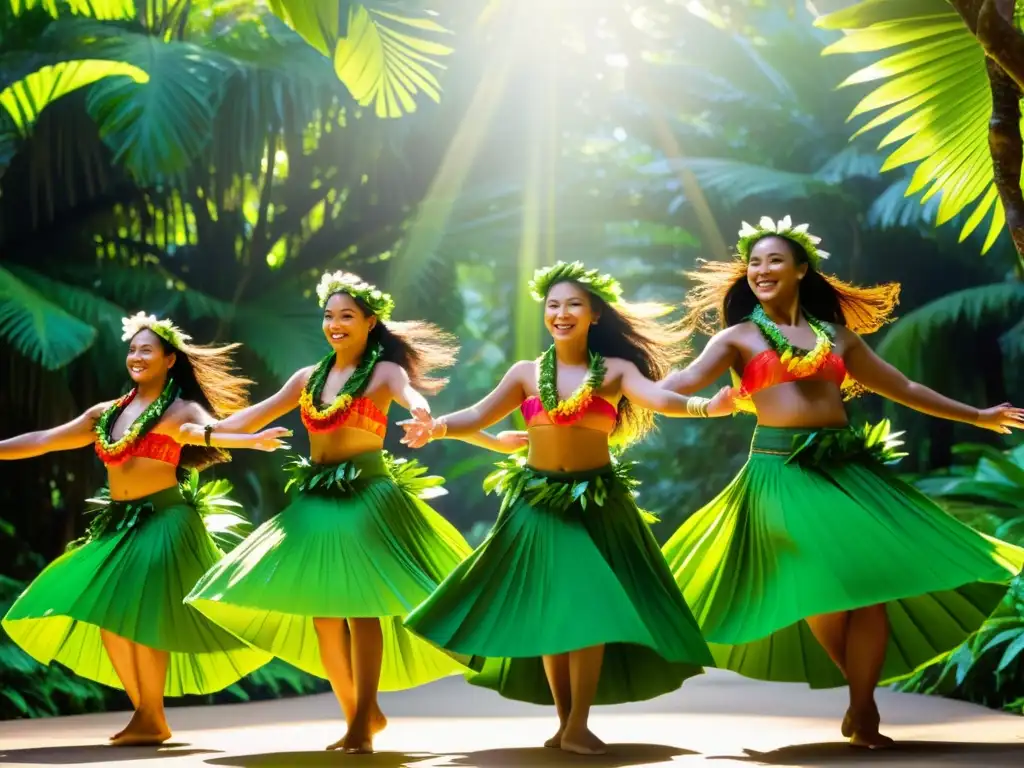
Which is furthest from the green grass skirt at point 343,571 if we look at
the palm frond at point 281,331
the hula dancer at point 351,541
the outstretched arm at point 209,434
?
the palm frond at point 281,331

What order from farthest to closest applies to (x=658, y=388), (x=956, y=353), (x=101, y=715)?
1. (x=956, y=353)
2. (x=101, y=715)
3. (x=658, y=388)

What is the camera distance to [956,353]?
13.0m

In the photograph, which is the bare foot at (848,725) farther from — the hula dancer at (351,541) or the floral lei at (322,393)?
the floral lei at (322,393)

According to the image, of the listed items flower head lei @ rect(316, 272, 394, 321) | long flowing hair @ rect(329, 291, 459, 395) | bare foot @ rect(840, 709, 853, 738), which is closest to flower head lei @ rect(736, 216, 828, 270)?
long flowing hair @ rect(329, 291, 459, 395)

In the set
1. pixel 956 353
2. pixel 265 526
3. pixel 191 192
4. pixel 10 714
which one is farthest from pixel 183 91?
pixel 956 353

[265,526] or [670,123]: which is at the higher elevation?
[670,123]

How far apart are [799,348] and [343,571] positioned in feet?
5.59

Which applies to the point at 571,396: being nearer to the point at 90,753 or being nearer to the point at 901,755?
the point at 901,755

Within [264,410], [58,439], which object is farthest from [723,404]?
[58,439]

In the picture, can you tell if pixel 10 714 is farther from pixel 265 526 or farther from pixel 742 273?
pixel 742 273

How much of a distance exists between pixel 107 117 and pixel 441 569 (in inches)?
212

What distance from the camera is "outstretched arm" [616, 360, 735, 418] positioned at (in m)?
4.86

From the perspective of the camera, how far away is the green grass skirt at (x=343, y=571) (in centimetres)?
496

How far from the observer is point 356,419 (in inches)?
209
